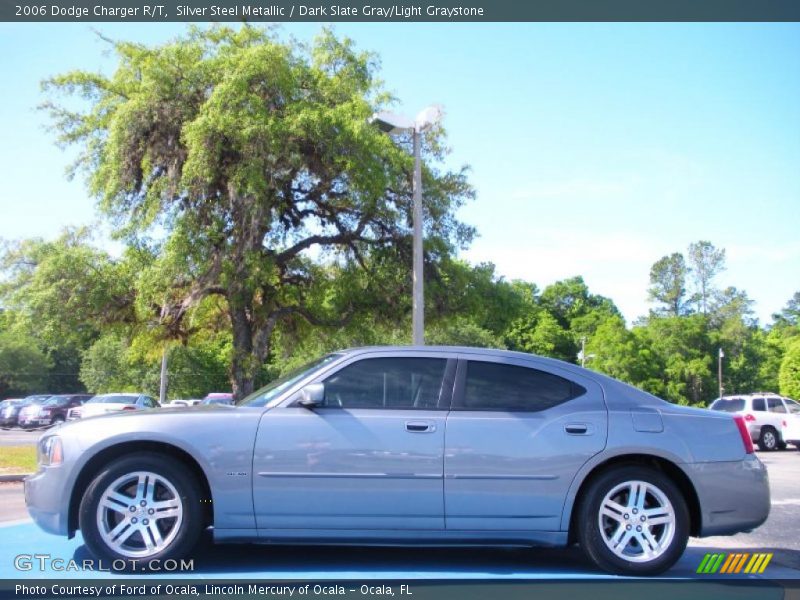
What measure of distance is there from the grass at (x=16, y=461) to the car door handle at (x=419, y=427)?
29.9ft

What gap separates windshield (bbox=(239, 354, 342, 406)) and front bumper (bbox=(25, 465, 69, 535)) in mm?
1278

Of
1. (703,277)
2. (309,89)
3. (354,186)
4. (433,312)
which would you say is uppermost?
(703,277)

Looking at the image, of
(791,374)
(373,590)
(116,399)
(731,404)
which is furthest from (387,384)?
(791,374)

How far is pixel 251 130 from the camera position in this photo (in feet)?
50.6

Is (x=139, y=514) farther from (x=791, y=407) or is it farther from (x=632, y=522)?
(x=791, y=407)

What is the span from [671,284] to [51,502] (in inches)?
3793

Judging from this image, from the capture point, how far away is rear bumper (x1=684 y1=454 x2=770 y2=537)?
5.31 meters

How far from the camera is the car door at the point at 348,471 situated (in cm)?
507

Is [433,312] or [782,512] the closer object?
[782,512]

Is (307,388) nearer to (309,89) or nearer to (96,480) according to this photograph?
(96,480)

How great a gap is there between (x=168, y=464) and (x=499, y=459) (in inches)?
86.2

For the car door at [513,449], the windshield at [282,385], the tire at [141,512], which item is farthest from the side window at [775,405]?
the tire at [141,512]

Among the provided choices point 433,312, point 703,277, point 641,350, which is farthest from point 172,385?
point 703,277

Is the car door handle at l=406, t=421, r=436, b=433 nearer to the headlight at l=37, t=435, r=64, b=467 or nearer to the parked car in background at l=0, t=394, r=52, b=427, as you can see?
the headlight at l=37, t=435, r=64, b=467
